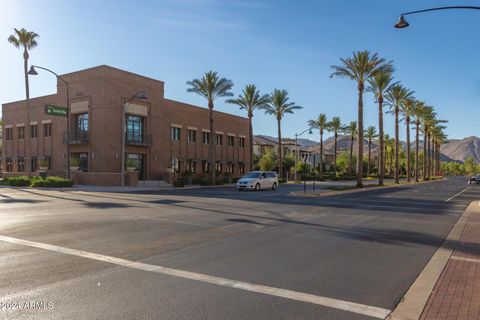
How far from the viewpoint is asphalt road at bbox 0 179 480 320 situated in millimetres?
5137

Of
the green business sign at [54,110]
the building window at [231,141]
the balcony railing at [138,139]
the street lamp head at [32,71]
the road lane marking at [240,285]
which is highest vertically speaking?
the street lamp head at [32,71]

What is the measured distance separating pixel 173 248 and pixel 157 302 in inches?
138

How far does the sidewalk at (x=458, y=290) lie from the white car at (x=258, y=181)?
25259 mm

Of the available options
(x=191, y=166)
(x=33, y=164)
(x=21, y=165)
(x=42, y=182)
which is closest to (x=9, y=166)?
(x=21, y=165)

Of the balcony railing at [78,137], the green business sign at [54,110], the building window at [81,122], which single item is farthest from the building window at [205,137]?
the green business sign at [54,110]

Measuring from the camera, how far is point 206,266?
23.8 feet

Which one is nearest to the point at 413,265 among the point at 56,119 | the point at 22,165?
the point at 56,119

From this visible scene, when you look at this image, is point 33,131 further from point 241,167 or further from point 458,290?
point 458,290

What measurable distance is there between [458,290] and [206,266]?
3.99 m

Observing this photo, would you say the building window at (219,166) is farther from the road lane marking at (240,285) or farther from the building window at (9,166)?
the road lane marking at (240,285)

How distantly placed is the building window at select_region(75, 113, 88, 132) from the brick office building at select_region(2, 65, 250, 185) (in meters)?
0.10

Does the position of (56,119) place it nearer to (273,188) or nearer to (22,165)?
(22,165)

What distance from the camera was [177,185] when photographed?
130 ft

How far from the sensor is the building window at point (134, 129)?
139ft
